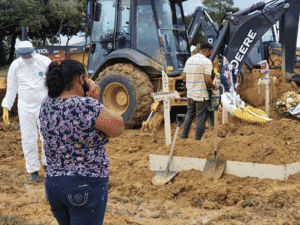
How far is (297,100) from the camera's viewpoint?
8125 millimetres

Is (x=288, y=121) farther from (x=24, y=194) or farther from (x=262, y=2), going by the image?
(x=24, y=194)

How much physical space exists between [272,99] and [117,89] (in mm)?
4366

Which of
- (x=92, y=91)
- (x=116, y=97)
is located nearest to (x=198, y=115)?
(x=116, y=97)

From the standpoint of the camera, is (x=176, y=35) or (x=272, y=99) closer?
(x=176, y=35)

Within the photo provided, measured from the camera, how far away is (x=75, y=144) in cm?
202

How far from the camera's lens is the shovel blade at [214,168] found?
451cm

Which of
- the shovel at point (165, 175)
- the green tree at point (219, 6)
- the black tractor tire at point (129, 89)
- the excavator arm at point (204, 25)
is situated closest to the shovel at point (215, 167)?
the shovel at point (165, 175)

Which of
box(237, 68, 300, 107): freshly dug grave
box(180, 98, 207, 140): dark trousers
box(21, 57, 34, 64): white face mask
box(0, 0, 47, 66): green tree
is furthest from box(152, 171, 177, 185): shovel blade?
box(0, 0, 47, 66): green tree

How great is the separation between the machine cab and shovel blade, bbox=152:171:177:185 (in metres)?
3.20

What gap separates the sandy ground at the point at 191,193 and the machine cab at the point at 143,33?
256cm

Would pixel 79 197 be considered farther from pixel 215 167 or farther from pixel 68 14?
pixel 68 14

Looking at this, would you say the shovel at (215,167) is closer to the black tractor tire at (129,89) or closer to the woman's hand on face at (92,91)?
the woman's hand on face at (92,91)

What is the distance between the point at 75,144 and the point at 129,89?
18.7ft

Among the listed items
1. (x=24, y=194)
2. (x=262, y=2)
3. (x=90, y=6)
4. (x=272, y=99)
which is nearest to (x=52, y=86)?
(x=24, y=194)
